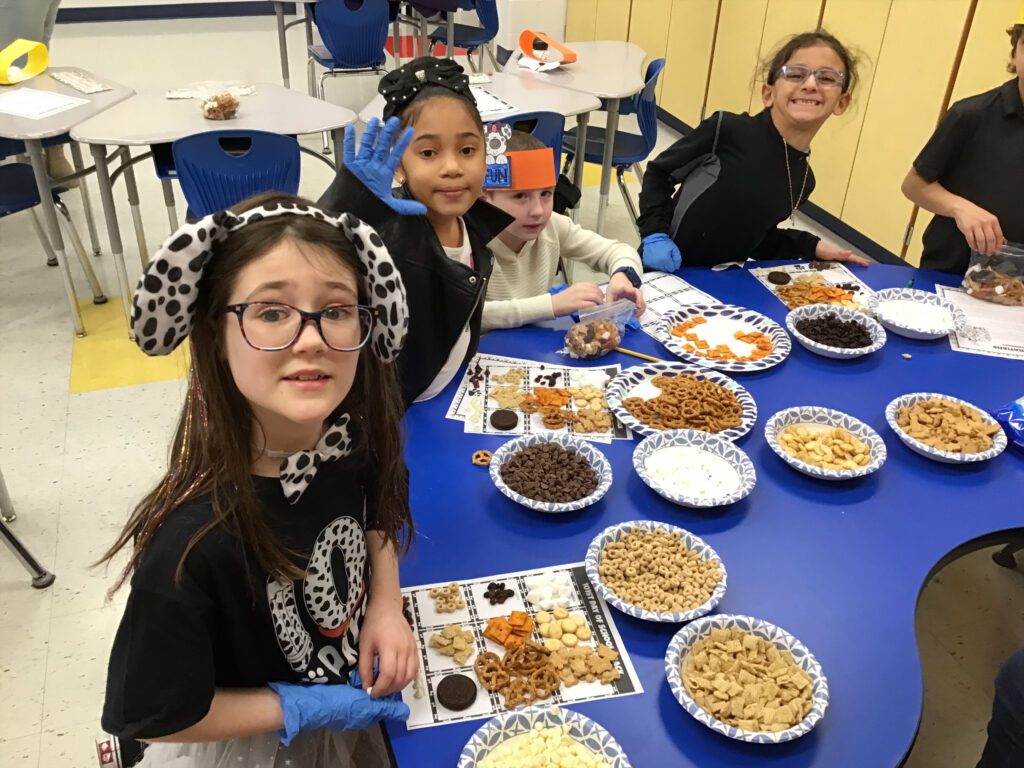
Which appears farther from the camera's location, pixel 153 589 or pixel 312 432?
pixel 312 432

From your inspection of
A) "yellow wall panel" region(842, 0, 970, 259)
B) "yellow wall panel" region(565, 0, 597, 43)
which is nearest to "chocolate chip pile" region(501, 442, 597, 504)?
"yellow wall panel" region(842, 0, 970, 259)

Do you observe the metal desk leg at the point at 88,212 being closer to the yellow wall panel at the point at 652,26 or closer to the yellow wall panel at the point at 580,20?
the yellow wall panel at the point at 652,26

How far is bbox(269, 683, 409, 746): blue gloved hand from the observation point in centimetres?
104

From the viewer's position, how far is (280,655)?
1095 millimetres

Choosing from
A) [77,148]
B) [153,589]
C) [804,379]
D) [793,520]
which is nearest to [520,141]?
[804,379]

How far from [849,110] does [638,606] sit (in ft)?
12.0

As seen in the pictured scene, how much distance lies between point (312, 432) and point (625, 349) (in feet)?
3.08

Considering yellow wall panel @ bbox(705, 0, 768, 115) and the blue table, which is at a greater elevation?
yellow wall panel @ bbox(705, 0, 768, 115)

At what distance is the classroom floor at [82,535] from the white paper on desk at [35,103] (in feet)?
2.84

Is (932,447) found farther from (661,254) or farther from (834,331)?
(661,254)

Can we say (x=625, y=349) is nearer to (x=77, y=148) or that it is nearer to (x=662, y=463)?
(x=662, y=463)

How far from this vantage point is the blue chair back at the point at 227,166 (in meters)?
2.78

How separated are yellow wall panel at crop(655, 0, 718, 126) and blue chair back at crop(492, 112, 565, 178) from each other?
2.67m

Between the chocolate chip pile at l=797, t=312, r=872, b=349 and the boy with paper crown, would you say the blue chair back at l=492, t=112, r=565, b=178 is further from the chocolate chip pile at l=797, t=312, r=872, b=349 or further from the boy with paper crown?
the chocolate chip pile at l=797, t=312, r=872, b=349
